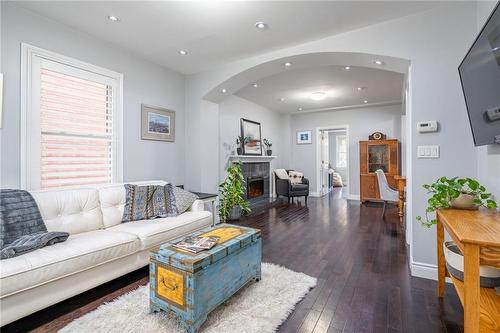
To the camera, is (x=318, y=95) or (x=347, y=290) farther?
(x=318, y=95)

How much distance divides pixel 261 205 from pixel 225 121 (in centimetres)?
216

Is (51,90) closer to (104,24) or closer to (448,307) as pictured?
(104,24)

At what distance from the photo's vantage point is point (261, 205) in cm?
588

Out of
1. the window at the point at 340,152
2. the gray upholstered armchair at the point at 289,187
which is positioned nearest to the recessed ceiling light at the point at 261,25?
the gray upholstered armchair at the point at 289,187

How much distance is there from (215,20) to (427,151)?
8.11 ft

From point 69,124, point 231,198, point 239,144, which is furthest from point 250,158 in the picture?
point 69,124

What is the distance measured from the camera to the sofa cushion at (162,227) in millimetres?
2303

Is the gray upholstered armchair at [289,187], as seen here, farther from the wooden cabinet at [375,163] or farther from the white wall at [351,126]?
the wooden cabinet at [375,163]

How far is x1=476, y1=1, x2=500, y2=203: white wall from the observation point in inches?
67.1

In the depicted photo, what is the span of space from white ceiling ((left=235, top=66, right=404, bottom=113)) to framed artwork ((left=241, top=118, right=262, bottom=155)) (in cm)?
58

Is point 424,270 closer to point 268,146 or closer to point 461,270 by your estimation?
point 461,270

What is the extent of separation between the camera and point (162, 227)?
2.45 m

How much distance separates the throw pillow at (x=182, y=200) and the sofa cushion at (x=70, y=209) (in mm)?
805

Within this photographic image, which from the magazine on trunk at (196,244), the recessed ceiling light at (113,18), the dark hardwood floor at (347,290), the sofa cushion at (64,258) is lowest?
the dark hardwood floor at (347,290)
